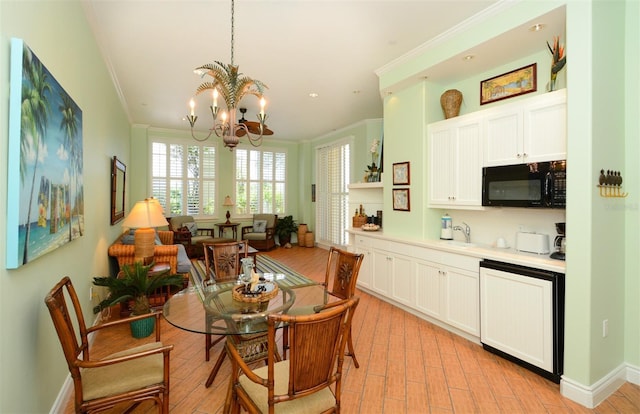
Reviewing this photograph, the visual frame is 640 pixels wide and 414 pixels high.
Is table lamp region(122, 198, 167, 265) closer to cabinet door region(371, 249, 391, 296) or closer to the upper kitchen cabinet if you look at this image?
cabinet door region(371, 249, 391, 296)

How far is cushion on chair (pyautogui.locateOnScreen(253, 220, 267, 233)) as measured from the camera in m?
8.23

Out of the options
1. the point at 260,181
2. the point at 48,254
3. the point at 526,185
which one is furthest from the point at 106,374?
the point at 260,181

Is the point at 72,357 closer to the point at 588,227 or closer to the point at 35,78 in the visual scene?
the point at 35,78

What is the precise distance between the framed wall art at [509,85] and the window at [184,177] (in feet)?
22.5

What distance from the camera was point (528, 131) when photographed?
8.87 feet

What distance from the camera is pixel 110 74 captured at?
13.2ft

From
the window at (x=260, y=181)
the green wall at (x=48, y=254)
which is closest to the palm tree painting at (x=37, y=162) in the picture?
the green wall at (x=48, y=254)

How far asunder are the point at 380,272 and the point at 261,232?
4.72 m

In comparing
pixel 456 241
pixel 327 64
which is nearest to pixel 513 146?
pixel 456 241

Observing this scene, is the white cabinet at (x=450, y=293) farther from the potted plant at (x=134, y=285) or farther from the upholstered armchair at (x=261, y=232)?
the upholstered armchair at (x=261, y=232)

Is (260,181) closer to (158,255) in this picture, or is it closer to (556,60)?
(158,255)

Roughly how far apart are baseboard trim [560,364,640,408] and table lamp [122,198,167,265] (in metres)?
4.32

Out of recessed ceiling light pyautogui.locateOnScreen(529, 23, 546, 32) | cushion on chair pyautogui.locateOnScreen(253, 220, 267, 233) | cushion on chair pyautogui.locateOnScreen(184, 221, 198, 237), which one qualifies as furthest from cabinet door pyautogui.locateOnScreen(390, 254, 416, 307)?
cushion on chair pyautogui.locateOnScreen(184, 221, 198, 237)

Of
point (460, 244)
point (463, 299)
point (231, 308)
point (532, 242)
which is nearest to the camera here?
point (231, 308)
